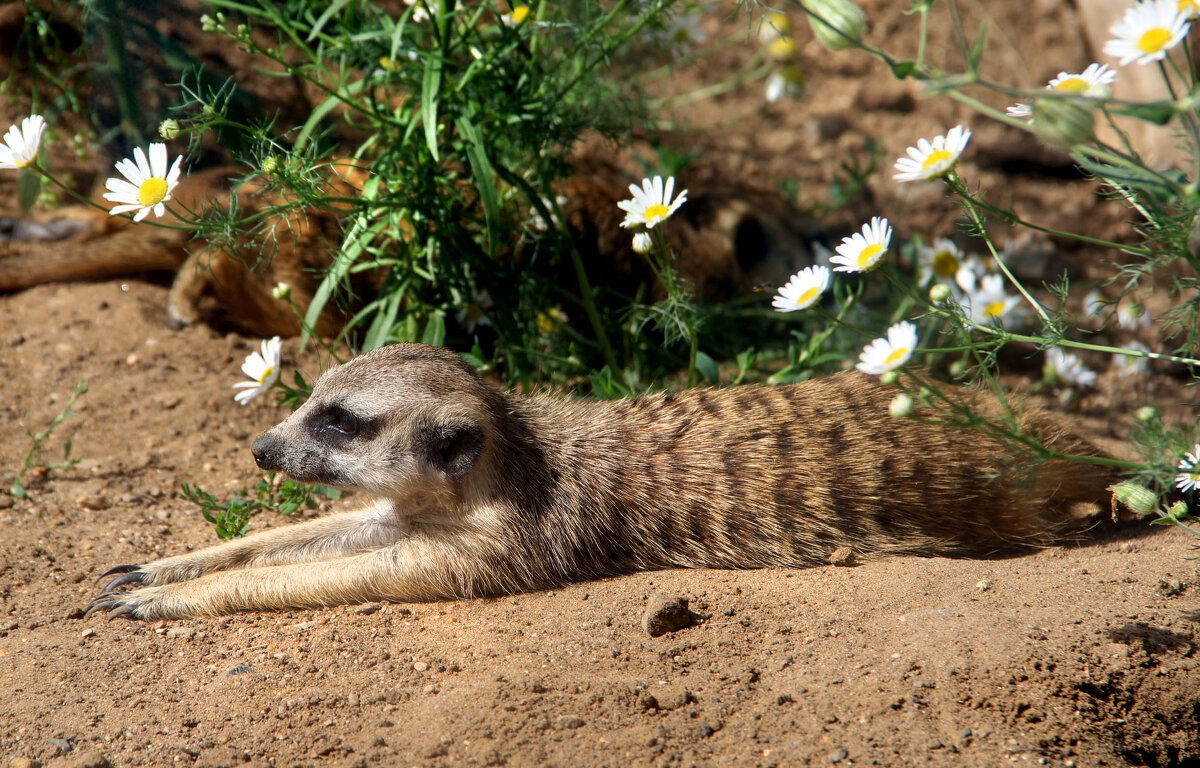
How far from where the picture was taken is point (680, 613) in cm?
277

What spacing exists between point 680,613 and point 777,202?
374cm

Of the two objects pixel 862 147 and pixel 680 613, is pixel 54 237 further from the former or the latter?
pixel 862 147

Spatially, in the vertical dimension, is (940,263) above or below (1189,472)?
above

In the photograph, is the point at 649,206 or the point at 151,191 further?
the point at 649,206

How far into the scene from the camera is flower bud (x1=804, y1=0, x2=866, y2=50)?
85.7 inches

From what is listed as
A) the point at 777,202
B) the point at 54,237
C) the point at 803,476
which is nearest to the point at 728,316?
the point at 777,202

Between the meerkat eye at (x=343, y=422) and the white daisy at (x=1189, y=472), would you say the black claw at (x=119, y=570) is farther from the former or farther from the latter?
the white daisy at (x=1189, y=472)

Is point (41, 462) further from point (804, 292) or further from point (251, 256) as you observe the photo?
point (804, 292)

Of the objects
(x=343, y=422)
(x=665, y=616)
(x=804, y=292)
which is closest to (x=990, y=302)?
(x=804, y=292)

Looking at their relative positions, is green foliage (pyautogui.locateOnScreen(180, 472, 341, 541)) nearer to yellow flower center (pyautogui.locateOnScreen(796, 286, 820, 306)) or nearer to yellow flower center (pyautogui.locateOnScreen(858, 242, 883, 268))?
yellow flower center (pyautogui.locateOnScreen(796, 286, 820, 306))

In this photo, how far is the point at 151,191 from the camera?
293cm

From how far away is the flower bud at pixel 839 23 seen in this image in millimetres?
2176

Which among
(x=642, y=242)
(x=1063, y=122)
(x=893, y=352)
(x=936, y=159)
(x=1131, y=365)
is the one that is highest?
(x=1063, y=122)

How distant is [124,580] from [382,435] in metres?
1.01
